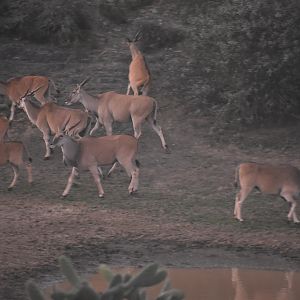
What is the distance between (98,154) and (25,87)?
12.1ft

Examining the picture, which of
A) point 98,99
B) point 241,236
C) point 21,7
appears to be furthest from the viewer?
point 21,7

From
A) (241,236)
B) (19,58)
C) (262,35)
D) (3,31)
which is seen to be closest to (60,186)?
(241,236)

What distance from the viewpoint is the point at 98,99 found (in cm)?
1571

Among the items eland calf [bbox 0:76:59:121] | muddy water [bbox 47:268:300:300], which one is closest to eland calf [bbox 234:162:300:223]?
muddy water [bbox 47:268:300:300]

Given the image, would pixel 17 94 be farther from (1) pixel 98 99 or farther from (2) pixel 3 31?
(2) pixel 3 31

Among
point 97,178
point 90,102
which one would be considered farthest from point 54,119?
point 97,178

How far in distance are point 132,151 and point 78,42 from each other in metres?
7.62

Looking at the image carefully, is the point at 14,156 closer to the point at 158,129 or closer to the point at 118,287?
the point at 158,129

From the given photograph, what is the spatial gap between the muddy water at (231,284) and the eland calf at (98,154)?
3.05 meters

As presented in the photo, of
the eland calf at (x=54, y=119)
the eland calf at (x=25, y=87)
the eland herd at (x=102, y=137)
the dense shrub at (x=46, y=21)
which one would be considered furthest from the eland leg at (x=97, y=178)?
the dense shrub at (x=46, y=21)

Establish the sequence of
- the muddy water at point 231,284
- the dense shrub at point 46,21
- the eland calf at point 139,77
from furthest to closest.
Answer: the dense shrub at point 46,21 < the eland calf at point 139,77 < the muddy water at point 231,284

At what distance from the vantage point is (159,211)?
41.0ft

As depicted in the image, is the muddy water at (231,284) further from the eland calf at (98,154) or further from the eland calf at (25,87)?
the eland calf at (25,87)

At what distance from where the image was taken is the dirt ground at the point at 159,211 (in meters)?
10.8
